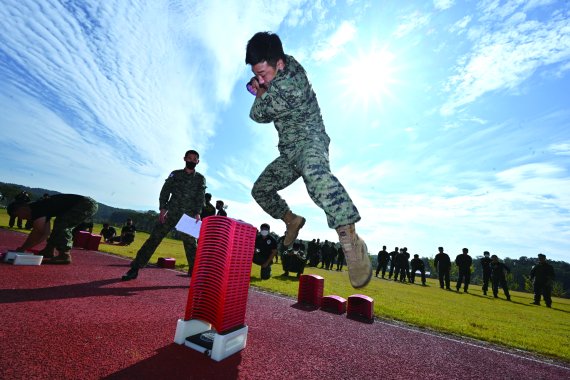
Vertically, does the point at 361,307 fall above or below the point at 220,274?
below

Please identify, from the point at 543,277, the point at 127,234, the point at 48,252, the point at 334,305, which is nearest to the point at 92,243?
the point at 48,252

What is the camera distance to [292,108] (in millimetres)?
2766

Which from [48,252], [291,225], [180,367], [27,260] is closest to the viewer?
[180,367]

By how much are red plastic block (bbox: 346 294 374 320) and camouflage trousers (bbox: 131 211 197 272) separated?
359 centimetres

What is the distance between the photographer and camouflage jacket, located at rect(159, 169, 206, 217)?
5.98 metres

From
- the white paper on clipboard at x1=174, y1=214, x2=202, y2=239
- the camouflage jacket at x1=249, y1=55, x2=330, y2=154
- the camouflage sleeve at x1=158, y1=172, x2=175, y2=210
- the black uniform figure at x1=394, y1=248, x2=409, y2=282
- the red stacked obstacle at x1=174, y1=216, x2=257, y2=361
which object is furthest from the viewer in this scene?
the black uniform figure at x1=394, y1=248, x2=409, y2=282

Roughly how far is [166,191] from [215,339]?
445 cm

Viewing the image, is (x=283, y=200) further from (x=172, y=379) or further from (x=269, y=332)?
(x=172, y=379)

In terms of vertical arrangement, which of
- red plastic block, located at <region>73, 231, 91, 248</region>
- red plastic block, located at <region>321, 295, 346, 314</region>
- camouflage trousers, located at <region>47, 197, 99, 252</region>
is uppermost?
camouflage trousers, located at <region>47, 197, 99, 252</region>

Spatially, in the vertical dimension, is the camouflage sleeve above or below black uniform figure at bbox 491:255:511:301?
above

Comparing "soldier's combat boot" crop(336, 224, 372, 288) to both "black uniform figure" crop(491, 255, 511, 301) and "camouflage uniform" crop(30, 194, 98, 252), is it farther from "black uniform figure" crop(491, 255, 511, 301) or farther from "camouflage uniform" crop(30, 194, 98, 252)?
"black uniform figure" crop(491, 255, 511, 301)

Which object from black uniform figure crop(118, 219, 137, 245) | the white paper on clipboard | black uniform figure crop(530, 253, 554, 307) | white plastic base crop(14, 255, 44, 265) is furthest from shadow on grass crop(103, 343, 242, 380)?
black uniform figure crop(530, 253, 554, 307)

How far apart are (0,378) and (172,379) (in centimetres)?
94

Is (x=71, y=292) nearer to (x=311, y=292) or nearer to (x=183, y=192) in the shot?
(x=183, y=192)
